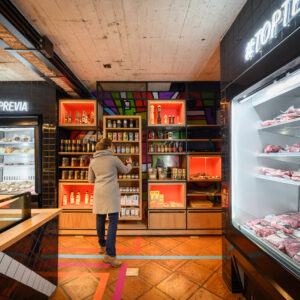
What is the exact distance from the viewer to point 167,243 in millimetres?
3447

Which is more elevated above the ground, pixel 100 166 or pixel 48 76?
pixel 48 76

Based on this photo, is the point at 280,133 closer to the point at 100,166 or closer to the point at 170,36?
the point at 170,36

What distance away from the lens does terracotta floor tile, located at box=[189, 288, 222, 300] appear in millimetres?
2082

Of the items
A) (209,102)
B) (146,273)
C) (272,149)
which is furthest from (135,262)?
(209,102)

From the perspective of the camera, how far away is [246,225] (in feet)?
6.26

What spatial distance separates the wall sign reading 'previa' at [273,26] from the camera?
4.18ft

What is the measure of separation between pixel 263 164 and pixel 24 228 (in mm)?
2505

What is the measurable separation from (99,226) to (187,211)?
5.92 ft

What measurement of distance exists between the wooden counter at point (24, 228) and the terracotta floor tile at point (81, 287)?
3.07 feet

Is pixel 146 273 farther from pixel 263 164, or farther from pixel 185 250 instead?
pixel 263 164

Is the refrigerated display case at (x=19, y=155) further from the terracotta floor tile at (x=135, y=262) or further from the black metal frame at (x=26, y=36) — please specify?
the terracotta floor tile at (x=135, y=262)

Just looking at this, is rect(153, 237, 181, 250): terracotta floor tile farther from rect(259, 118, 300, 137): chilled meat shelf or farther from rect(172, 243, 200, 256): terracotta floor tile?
rect(259, 118, 300, 137): chilled meat shelf

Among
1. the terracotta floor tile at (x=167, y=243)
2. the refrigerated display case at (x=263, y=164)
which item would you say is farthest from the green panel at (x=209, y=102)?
the terracotta floor tile at (x=167, y=243)

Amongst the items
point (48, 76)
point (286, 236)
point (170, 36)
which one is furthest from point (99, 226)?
point (170, 36)
